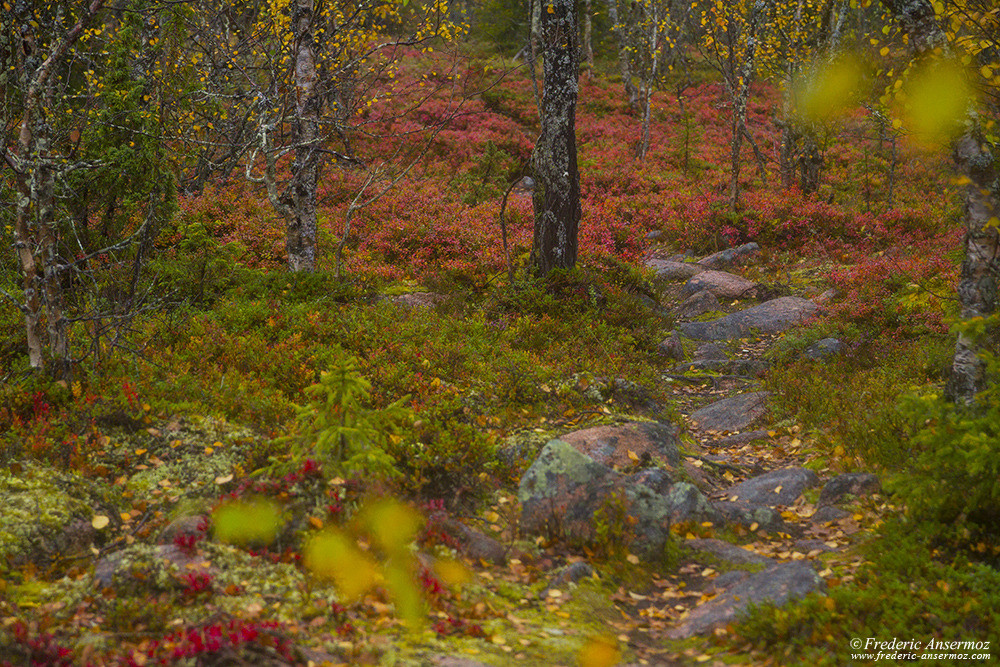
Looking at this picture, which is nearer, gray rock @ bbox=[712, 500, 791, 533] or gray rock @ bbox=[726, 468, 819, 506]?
gray rock @ bbox=[712, 500, 791, 533]

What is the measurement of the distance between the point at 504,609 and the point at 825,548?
302 cm

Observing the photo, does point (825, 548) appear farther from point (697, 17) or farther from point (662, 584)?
point (697, 17)

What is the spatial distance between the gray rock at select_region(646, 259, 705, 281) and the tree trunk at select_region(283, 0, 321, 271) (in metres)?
7.81

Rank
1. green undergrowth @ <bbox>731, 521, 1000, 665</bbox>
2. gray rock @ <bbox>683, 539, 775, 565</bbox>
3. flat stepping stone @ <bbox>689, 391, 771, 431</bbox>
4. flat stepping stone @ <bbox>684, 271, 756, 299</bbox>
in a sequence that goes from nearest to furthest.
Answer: green undergrowth @ <bbox>731, 521, 1000, 665</bbox> < gray rock @ <bbox>683, 539, 775, 565</bbox> < flat stepping stone @ <bbox>689, 391, 771, 431</bbox> < flat stepping stone @ <bbox>684, 271, 756, 299</bbox>

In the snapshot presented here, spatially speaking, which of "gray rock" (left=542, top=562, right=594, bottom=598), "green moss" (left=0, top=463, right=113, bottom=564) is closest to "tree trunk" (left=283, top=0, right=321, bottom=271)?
"green moss" (left=0, top=463, right=113, bottom=564)

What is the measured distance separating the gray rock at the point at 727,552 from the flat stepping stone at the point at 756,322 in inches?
277

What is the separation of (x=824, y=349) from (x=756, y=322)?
7.50 feet

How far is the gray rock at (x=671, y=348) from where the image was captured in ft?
36.9

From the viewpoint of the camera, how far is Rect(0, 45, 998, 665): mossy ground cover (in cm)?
412

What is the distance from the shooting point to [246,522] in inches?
192

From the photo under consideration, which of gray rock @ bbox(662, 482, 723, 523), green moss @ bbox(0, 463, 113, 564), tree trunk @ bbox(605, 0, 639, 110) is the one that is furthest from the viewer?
tree trunk @ bbox(605, 0, 639, 110)

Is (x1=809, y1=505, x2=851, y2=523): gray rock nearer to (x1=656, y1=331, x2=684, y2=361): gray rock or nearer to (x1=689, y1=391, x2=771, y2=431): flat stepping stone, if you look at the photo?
(x1=689, y1=391, x2=771, y2=431): flat stepping stone

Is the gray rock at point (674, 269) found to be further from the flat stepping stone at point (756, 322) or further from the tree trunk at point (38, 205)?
the tree trunk at point (38, 205)

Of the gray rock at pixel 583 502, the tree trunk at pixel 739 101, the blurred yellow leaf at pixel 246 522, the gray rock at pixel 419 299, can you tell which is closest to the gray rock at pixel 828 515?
the gray rock at pixel 583 502
